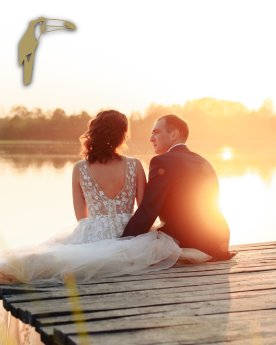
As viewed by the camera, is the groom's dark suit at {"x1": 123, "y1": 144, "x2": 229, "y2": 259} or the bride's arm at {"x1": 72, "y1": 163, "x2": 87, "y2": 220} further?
the bride's arm at {"x1": 72, "y1": 163, "x2": 87, "y2": 220}

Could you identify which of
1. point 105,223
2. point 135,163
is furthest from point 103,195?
point 135,163

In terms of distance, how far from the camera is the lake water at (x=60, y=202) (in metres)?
15.4

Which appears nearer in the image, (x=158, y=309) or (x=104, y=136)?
(x=158, y=309)

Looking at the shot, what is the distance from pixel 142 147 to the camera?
4222 centimetres

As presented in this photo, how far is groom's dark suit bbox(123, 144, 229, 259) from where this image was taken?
473 centimetres

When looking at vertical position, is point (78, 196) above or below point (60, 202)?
above

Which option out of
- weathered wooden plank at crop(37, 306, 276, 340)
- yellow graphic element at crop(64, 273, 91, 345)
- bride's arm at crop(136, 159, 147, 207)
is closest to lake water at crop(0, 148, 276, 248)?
bride's arm at crop(136, 159, 147, 207)

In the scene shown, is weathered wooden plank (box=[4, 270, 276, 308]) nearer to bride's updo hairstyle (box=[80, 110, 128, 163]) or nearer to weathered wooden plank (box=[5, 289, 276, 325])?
weathered wooden plank (box=[5, 289, 276, 325])

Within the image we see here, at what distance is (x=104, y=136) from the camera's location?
4.80 meters

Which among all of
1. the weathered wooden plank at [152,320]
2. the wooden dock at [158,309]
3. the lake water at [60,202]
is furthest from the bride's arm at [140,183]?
the lake water at [60,202]

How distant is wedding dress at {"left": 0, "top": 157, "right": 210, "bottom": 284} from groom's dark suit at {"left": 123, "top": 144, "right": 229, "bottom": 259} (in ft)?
0.32

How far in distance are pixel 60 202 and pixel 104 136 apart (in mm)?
14623

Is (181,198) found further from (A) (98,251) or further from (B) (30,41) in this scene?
(B) (30,41)

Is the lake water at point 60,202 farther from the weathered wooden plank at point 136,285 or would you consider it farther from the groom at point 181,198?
the weathered wooden plank at point 136,285
